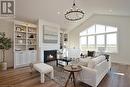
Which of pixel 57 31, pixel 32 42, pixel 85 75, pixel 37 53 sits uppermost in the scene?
pixel 57 31

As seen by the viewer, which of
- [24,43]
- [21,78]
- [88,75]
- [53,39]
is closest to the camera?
[88,75]

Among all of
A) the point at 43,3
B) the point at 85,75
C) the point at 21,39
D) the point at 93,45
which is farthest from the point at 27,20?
the point at 93,45

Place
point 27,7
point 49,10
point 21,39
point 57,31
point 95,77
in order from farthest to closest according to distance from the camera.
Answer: point 57,31, point 21,39, point 49,10, point 27,7, point 95,77

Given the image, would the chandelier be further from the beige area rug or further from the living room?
the beige area rug

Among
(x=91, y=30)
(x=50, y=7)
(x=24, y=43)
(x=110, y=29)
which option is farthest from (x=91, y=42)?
(x=24, y=43)

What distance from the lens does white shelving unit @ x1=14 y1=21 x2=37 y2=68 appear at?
6039 mm

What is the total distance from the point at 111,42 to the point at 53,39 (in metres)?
4.24

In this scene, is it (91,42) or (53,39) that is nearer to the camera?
(53,39)

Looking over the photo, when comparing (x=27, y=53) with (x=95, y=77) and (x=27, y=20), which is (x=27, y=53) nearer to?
(x=27, y=20)

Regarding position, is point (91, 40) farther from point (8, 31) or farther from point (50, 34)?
point (8, 31)

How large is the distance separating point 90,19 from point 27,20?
5.10m

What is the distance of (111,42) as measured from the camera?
8.02 m

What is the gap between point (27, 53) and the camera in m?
6.36

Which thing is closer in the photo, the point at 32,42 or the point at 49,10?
the point at 49,10
